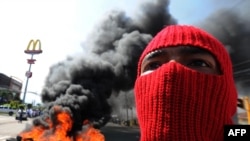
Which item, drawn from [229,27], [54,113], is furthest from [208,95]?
[229,27]

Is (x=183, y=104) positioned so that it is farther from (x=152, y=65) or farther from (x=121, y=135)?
(x=121, y=135)

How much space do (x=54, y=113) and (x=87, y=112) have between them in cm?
280

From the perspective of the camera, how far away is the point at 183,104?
1396 mm

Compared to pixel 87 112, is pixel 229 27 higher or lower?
higher

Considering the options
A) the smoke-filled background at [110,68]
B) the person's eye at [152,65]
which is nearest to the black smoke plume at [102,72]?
the smoke-filled background at [110,68]

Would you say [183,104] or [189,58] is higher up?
[189,58]

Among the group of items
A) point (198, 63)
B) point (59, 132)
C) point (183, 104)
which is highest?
point (198, 63)

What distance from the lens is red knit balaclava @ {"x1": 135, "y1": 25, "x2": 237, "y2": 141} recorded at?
1395mm

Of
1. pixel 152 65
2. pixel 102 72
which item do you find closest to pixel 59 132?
pixel 102 72

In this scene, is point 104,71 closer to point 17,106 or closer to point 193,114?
point 193,114

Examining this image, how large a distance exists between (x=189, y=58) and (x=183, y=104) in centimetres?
34

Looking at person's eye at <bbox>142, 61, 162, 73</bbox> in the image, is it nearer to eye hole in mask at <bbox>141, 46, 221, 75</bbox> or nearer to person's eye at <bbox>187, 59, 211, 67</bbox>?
eye hole in mask at <bbox>141, 46, 221, 75</bbox>

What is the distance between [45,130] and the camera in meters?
19.0

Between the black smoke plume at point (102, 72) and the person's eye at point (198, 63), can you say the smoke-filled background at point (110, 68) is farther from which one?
the person's eye at point (198, 63)
